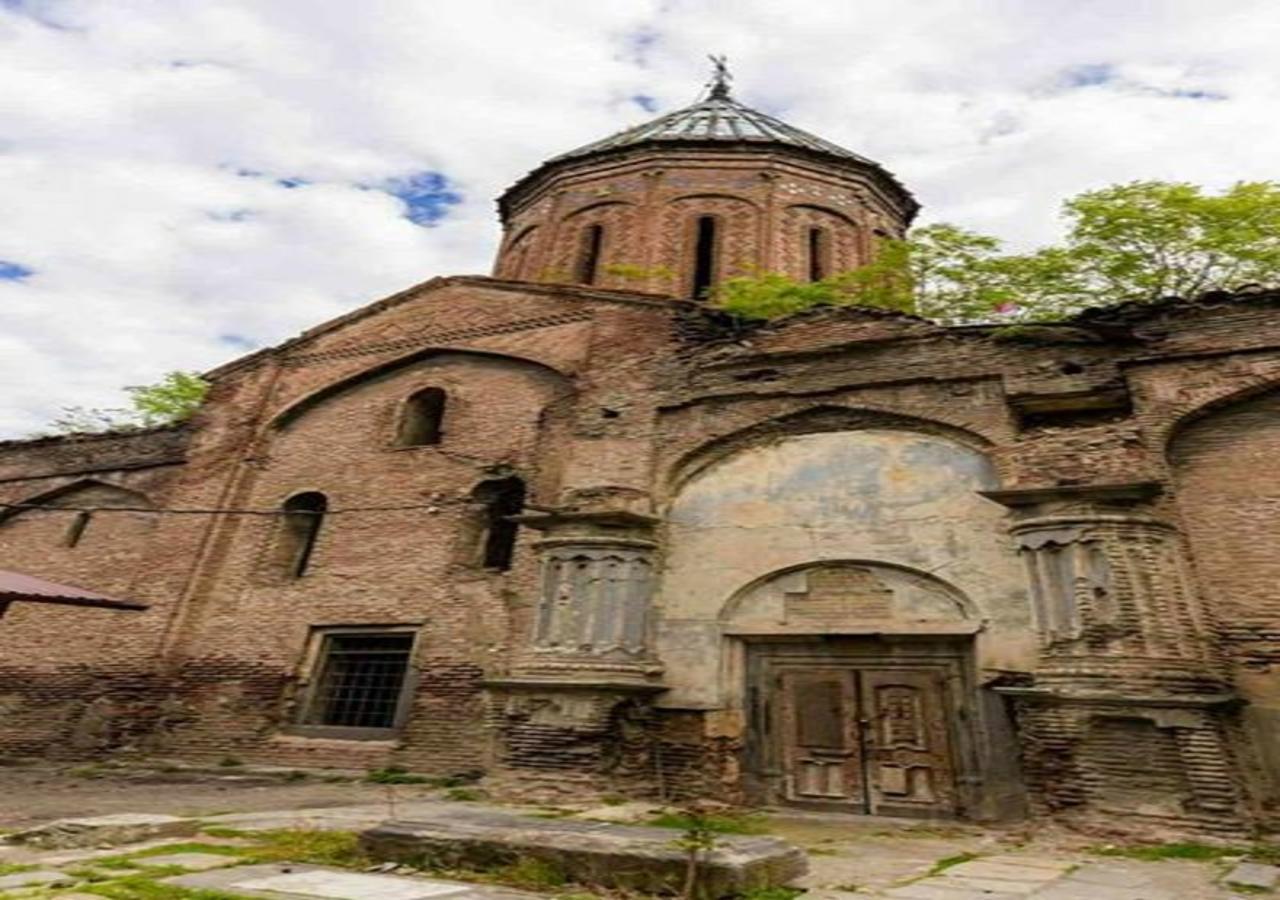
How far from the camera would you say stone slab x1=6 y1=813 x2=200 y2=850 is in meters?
5.23

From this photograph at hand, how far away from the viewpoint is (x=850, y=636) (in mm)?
8422

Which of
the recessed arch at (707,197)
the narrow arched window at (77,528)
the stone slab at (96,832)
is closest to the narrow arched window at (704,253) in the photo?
the recessed arch at (707,197)

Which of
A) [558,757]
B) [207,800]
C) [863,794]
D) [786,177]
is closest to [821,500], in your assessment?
[863,794]

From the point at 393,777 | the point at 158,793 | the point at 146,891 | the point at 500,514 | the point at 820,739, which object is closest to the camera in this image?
the point at 146,891

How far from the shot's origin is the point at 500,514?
458 inches

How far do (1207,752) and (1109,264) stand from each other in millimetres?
7014

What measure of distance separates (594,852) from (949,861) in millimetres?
2664

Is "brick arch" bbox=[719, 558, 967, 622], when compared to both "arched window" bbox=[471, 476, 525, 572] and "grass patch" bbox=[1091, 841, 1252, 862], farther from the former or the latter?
"arched window" bbox=[471, 476, 525, 572]

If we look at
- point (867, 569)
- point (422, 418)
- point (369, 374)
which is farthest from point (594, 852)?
point (369, 374)

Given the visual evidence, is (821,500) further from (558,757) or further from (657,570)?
(558,757)

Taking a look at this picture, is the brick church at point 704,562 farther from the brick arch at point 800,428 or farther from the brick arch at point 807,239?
the brick arch at point 807,239

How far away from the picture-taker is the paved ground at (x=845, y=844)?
14.6ft

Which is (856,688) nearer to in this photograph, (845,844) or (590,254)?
(845,844)

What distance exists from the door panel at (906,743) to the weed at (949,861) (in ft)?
5.99
